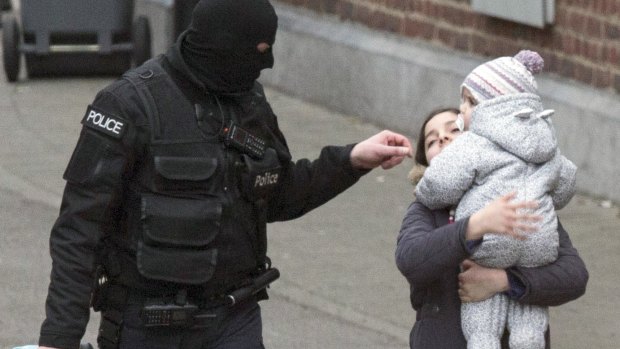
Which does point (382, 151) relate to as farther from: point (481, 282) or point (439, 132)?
point (481, 282)

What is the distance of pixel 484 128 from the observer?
163 inches

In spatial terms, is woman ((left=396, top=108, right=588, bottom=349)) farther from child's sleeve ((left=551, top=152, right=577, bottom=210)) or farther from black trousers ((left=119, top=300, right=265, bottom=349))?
→ black trousers ((left=119, top=300, right=265, bottom=349))

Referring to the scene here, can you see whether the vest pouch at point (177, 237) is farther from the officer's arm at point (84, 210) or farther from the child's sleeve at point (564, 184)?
the child's sleeve at point (564, 184)

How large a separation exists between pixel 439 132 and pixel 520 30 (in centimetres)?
608

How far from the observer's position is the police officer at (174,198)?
13.7 ft

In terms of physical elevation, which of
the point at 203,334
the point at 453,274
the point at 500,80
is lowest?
the point at 203,334

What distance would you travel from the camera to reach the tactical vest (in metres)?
4.25

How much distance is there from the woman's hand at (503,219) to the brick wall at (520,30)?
570cm

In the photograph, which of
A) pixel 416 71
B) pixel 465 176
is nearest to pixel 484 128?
pixel 465 176

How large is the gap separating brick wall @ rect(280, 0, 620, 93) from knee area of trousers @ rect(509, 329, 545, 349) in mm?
5538

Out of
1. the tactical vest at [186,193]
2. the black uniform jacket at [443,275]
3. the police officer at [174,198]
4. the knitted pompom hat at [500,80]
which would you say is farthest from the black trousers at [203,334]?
the knitted pompom hat at [500,80]

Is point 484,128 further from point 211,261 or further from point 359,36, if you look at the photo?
point 359,36

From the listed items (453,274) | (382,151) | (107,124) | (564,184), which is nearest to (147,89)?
(107,124)

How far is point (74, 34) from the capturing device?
13.4 metres
